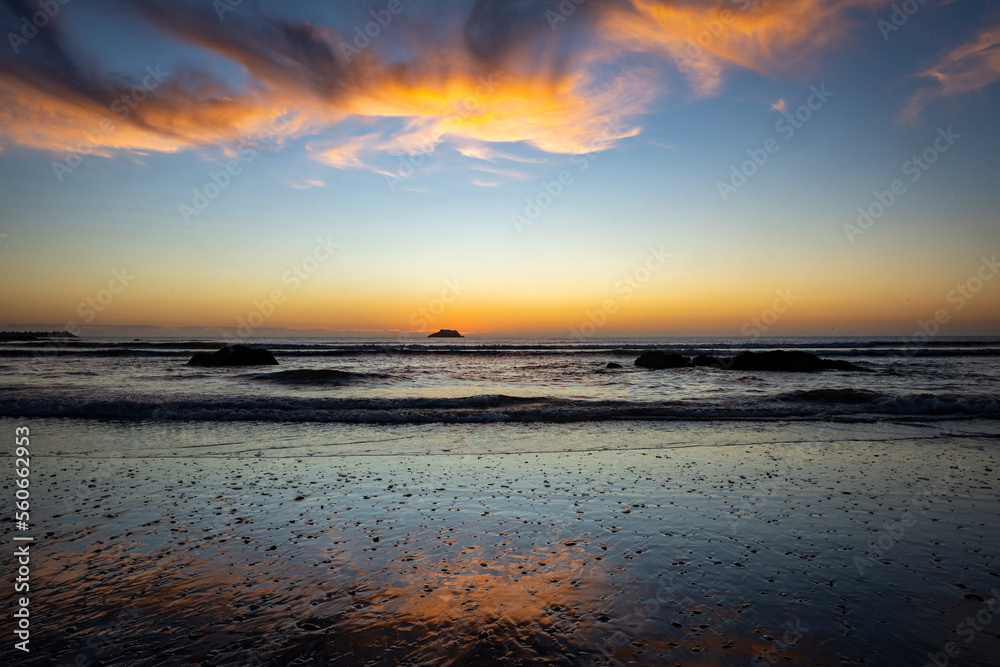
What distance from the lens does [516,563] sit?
5328mm

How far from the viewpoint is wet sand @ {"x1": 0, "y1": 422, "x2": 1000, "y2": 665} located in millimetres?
3836

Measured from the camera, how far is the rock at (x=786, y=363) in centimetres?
3375

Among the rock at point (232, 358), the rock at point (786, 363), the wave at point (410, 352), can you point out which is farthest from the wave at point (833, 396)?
the wave at point (410, 352)

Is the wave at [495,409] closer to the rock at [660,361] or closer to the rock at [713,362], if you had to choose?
the rock at [713,362]

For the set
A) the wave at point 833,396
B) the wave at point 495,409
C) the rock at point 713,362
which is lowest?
the wave at point 495,409

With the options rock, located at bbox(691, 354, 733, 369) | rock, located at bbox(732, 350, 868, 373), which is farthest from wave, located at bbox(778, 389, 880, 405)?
rock, located at bbox(691, 354, 733, 369)

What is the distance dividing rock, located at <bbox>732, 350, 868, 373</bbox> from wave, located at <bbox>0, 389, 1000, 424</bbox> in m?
14.2

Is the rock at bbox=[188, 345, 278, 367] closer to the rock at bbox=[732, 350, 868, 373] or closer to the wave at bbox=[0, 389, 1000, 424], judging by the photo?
the wave at bbox=[0, 389, 1000, 424]

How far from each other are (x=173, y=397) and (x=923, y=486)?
2243cm

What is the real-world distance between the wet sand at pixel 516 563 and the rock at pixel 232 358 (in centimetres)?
2841

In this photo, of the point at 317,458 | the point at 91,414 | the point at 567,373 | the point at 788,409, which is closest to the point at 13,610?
the point at 317,458

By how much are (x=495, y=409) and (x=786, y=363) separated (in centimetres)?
2564

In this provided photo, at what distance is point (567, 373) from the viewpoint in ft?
109

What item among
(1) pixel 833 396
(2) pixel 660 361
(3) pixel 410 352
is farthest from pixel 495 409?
(3) pixel 410 352
